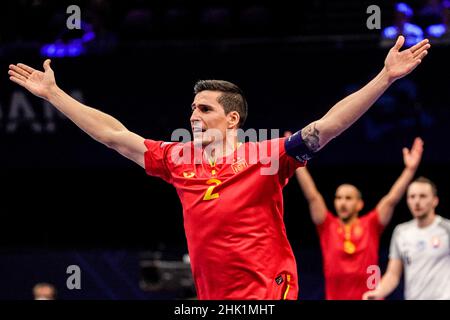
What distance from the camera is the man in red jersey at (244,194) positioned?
15.0 ft

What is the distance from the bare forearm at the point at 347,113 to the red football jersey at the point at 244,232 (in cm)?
23

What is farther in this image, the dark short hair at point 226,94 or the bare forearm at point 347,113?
the dark short hair at point 226,94

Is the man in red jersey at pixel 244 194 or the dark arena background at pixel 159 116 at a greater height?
the dark arena background at pixel 159 116

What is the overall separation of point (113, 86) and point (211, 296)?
21.5 feet

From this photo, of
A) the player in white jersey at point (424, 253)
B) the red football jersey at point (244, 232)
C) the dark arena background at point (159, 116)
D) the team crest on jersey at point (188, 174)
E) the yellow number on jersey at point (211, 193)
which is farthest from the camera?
the dark arena background at point (159, 116)

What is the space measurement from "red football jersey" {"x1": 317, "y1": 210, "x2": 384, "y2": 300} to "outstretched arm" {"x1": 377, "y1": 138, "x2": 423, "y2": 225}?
11 centimetres

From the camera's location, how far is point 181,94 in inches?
431

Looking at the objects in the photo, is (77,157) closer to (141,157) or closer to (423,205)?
(423,205)

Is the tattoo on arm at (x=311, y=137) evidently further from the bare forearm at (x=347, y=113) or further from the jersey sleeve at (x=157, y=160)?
the jersey sleeve at (x=157, y=160)

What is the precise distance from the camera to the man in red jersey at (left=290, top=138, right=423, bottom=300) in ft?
30.0

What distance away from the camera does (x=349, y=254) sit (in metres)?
9.24

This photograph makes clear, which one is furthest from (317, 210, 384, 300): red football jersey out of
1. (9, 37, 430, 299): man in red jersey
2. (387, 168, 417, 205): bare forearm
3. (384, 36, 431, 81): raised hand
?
(384, 36, 431, 81): raised hand

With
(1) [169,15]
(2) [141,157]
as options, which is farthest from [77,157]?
(2) [141,157]

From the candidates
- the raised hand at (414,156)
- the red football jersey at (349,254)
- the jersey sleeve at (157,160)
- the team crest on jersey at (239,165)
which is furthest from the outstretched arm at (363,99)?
the red football jersey at (349,254)
